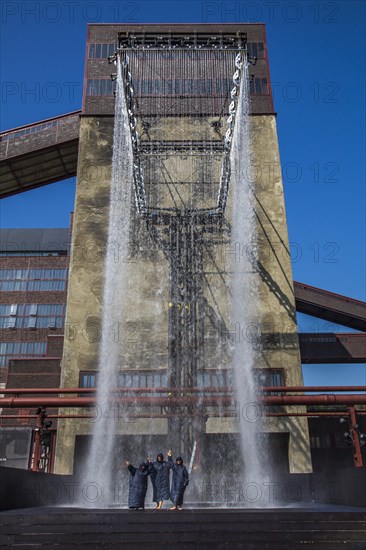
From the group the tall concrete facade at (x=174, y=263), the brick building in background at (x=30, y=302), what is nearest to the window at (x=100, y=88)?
the tall concrete facade at (x=174, y=263)

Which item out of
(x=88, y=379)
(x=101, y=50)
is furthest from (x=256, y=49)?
(x=88, y=379)

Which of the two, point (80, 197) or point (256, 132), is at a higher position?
point (256, 132)

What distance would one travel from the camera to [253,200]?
21.5 m

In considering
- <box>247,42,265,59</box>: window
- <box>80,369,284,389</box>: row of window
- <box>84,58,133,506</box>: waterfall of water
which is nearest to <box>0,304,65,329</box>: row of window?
<box>84,58,133,506</box>: waterfall of water

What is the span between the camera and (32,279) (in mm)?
49812

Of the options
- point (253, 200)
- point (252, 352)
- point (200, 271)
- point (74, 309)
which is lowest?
point (252, 352)

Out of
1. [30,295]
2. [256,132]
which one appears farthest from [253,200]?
[30,295]

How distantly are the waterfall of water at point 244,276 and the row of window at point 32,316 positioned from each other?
30.8 meters

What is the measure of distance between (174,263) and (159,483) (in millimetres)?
11384

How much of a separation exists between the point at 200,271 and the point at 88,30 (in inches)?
522

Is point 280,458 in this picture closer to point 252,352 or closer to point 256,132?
point 252,352

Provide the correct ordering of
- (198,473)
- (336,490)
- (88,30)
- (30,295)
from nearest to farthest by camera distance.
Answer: (336,490) → (198,473) → (88,30) → (30,295)

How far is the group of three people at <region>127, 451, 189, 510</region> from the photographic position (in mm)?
9211

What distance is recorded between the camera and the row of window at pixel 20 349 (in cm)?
4689
